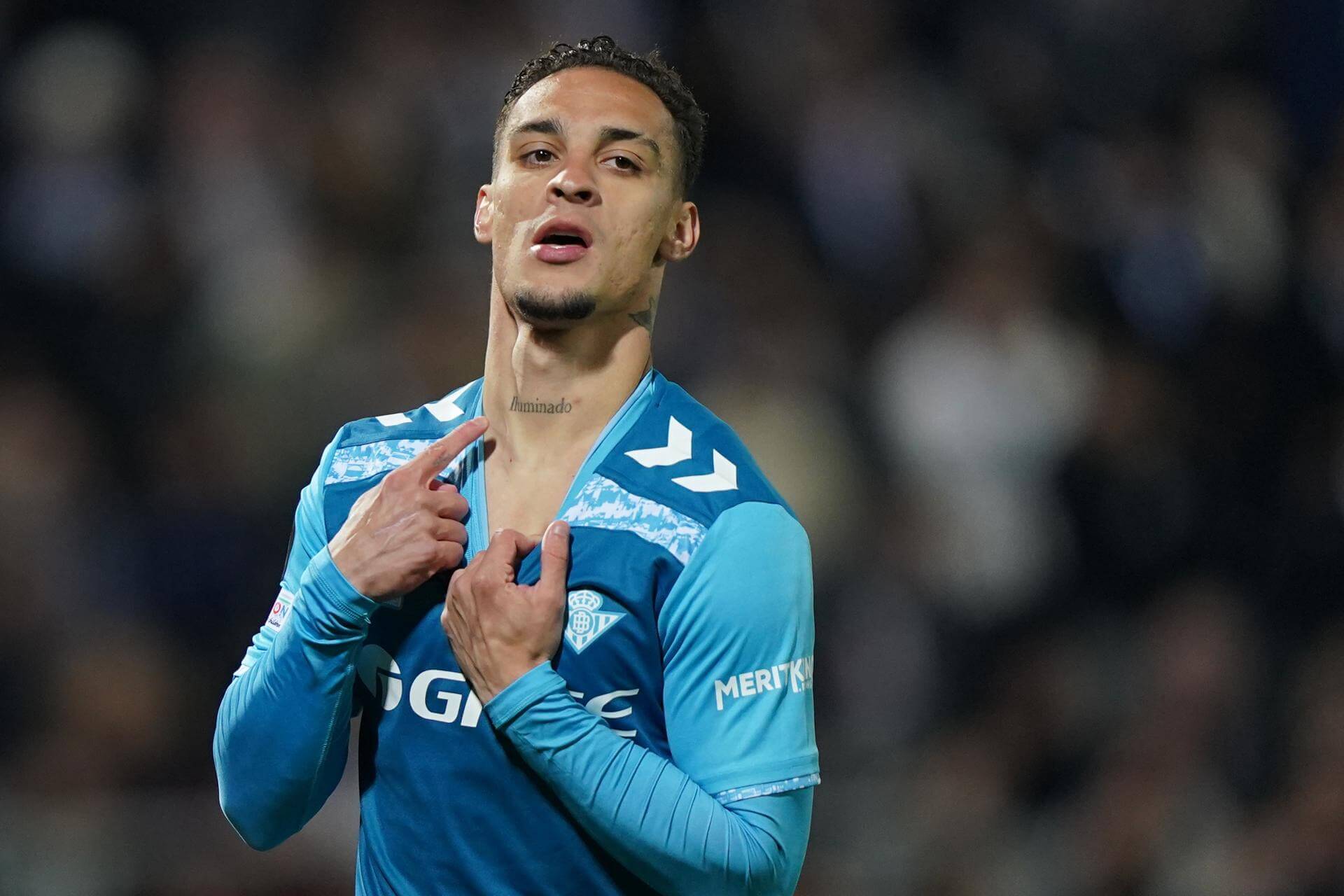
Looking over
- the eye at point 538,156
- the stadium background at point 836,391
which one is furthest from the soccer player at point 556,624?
the stadium background at point 836,391

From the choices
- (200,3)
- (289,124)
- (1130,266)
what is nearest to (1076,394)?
(1130,266)

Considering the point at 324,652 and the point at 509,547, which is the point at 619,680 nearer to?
the point at 509,547

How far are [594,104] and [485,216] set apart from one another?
312 mm

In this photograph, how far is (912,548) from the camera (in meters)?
6.55

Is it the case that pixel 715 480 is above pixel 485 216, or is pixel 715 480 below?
below

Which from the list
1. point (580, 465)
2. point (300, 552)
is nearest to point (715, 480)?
point (580, 465)

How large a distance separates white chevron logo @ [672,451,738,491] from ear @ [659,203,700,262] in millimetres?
486

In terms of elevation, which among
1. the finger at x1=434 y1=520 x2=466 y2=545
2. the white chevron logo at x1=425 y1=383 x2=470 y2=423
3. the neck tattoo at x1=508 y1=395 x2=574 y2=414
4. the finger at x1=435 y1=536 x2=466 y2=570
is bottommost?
the finger at x1=435 y1=536 x2=466 y2=570

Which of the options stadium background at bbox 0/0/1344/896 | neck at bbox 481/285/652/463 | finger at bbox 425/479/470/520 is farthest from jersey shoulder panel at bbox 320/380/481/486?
stadium background at bbox 0/0/1344/896

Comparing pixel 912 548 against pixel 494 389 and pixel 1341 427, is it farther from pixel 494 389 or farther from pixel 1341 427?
pixel 494 389

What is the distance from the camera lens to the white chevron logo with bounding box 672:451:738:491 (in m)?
2.81

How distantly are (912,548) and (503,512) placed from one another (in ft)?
12.7

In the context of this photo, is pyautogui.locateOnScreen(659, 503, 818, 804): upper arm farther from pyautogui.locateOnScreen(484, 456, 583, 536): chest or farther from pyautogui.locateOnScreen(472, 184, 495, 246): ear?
pyautogui.locateOnScreen(472, 184, 495, 246): ear

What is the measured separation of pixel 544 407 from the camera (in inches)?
118
